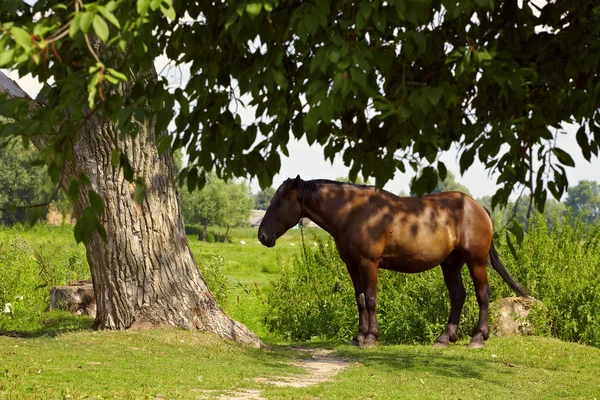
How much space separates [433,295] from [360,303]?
2768 millimetres

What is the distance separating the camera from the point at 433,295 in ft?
49.4

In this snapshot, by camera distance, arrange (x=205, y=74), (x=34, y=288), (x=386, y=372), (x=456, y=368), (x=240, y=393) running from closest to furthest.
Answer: (x=205, y=74) < (x=240, y=393) < (x=386, y=372) < (x=456, y=368) < (x=34, y=288)

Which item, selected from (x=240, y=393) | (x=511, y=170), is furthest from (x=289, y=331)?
(x=511, y=170)

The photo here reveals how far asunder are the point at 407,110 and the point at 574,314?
11.6m

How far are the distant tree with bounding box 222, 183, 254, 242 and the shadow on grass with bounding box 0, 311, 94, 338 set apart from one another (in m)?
62.2

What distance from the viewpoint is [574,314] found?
15133mm

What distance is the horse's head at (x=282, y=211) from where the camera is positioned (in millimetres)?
12312

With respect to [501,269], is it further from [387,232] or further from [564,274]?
[387,232]

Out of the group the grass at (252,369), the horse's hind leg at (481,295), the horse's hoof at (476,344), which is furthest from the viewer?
the horse's hind leg at (481,295)

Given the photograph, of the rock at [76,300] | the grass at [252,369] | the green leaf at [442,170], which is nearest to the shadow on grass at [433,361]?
the grass at [252,369]

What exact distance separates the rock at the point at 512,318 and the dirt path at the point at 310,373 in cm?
371

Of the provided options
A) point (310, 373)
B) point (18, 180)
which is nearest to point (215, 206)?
point (18, 180)

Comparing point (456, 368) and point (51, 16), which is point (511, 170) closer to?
point (51, 16)

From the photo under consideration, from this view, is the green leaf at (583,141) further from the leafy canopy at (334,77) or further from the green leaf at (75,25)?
the green leaf at (75,25)
